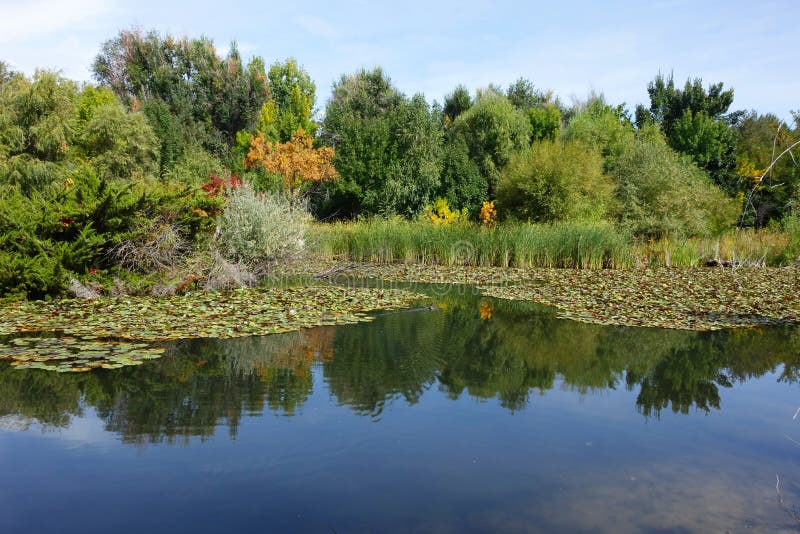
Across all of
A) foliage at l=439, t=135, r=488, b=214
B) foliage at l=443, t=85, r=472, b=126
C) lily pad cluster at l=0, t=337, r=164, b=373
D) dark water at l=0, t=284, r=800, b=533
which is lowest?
dark water at l=0, t=284, r=800, b=533

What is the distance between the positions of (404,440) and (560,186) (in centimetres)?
1780

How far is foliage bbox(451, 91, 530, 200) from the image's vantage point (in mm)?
31500

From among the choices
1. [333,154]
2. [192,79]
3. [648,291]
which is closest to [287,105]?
[192,79]

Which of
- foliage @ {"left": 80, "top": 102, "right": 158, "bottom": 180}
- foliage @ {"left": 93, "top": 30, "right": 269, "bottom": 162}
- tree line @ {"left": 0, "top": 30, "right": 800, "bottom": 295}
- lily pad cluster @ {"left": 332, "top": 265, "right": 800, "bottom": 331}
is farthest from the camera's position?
foliage @ {"left": 93, "top": 30, "right": 269, "bottom": 162}

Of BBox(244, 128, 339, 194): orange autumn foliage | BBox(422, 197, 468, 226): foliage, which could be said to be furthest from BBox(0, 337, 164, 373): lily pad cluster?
BBox(244, 128, 339, 194): orange autumn foliage

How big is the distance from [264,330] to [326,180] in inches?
1033

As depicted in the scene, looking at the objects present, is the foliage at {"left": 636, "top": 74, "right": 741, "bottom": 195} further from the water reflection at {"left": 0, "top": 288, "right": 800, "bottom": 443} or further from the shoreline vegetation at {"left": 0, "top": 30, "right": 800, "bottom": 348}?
the water reflection at {"left": 0, "top": 288, "right": 800, "bottom": 443}

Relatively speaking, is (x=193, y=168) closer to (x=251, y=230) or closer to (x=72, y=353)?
(x=251, y=230)

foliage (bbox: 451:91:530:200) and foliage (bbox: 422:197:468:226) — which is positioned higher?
foliage (bbox: 451:91:530:200)

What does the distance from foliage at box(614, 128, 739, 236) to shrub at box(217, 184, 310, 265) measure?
14.7 m

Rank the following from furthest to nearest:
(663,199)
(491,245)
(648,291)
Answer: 1. (663,199)
2. (491,245)
3. (648,291)

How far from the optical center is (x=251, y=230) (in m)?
11.5

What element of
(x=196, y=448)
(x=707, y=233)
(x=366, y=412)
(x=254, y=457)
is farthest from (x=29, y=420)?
(x=707, y=233)

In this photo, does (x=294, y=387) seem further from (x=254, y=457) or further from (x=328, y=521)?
(x=328, y=521)
